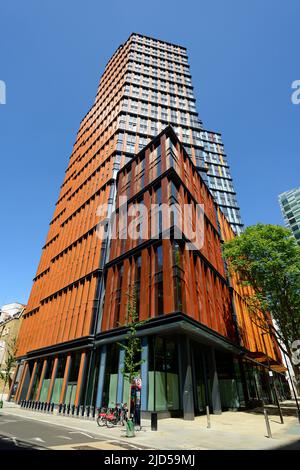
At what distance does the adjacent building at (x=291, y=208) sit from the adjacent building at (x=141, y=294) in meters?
57.2

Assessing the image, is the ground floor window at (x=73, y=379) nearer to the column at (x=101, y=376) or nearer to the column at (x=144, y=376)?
the column at (x=101, y=376)

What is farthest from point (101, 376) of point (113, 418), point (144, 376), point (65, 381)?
point (113, 418)

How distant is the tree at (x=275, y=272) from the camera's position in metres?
24.3

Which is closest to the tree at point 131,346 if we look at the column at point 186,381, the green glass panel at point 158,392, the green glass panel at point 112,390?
the green glass panel at point 158,392

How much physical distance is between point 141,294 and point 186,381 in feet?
25.4

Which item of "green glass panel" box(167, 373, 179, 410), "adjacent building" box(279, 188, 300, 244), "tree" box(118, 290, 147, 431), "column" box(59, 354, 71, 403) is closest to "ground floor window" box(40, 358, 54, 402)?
"column" box(59, 354, 71, 403)

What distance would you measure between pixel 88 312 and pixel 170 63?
71329 millimetres

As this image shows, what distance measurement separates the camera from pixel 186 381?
1878cm

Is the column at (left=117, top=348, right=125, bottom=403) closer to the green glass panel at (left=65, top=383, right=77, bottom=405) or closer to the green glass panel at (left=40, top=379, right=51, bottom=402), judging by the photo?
the green glass panel at (left=65, top=383, right=77, bottom=405)

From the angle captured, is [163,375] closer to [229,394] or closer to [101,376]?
[101,376]

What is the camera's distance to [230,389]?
26844 mm

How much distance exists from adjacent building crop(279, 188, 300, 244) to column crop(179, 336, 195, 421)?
272 feet

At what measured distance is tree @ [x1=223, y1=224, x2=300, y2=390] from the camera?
79.9 feet
